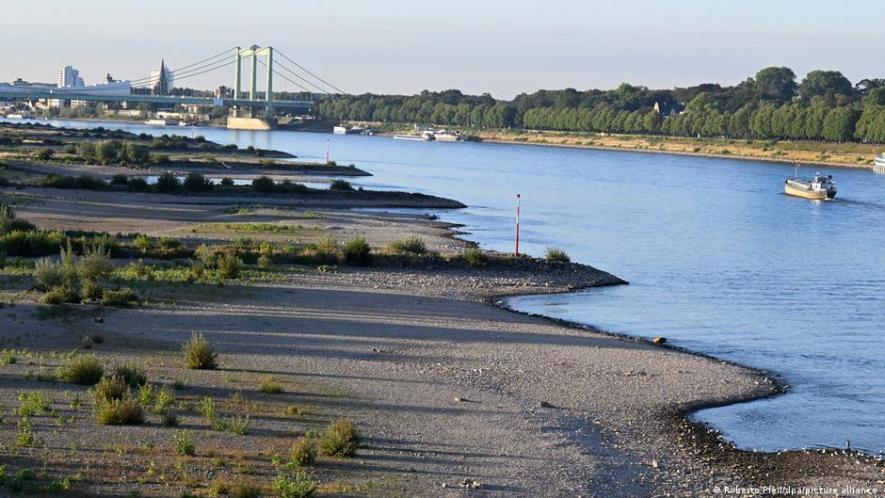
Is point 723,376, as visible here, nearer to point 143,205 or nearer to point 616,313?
point 616,313

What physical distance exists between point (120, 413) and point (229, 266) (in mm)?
13225

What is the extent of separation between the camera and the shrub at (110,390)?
536 inches

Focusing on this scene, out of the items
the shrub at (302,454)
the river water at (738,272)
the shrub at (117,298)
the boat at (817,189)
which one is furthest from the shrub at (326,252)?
the boat at (817,189)

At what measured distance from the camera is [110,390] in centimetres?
1370

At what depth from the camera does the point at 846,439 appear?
15656mm

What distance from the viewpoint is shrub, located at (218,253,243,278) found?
25906mm

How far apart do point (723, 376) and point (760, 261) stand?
850 inches

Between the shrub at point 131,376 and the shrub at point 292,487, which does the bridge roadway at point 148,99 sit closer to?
the shrub at point 131,376

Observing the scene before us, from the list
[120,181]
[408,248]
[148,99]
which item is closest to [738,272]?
[408,248]

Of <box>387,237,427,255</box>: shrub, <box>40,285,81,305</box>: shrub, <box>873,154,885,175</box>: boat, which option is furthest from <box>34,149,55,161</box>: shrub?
<box>873,154,885,175</box>: boat

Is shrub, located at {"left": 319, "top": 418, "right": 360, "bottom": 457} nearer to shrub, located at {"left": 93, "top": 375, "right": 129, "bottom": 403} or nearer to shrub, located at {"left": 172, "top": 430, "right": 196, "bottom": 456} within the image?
shrub, located at {"left": 172, "top": 430, "right": 196, "bottom": 456}

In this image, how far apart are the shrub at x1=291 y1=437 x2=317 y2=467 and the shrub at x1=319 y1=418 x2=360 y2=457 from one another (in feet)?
0.68

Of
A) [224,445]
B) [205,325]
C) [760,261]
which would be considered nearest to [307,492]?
[224,445]

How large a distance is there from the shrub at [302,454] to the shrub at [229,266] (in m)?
14.0
